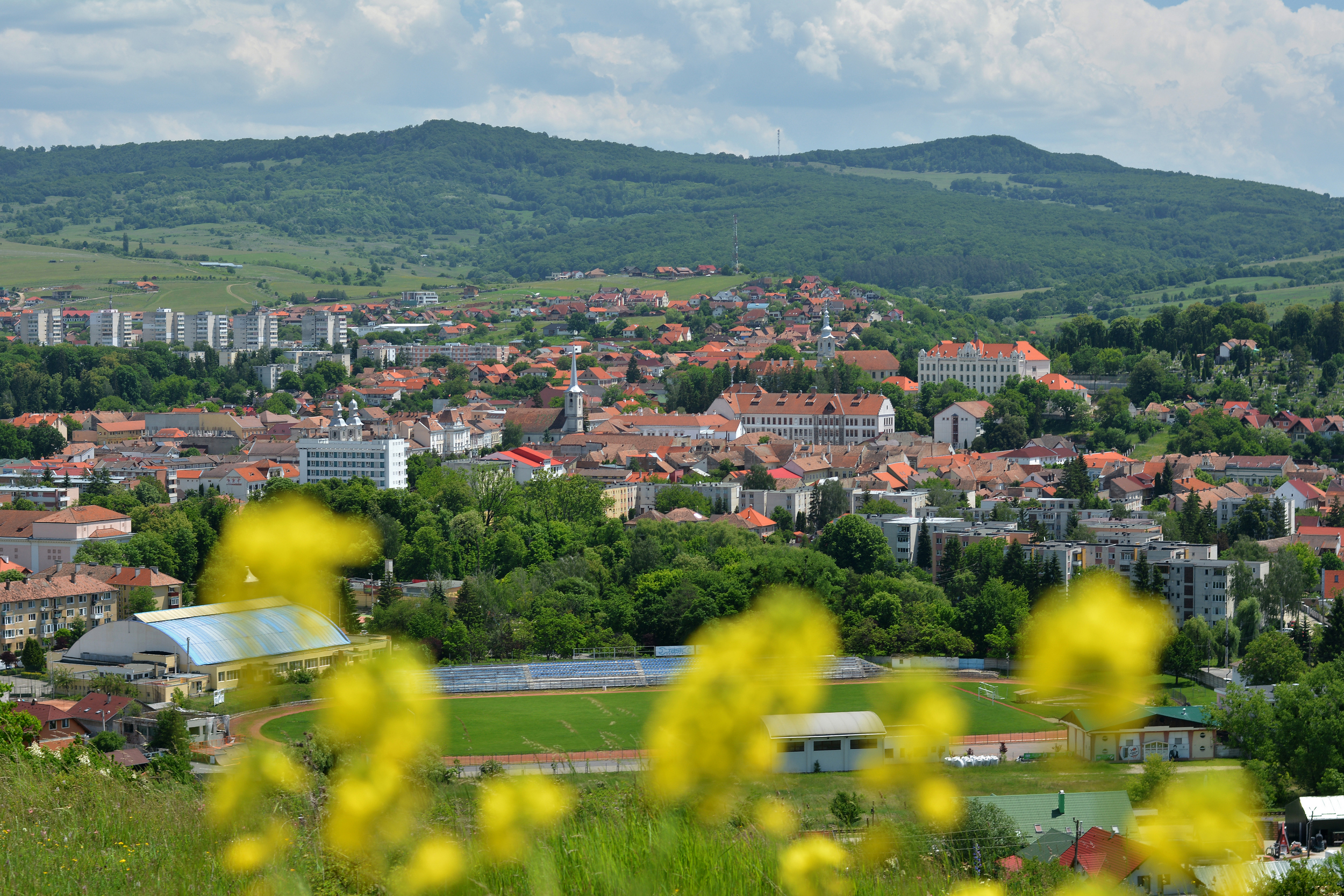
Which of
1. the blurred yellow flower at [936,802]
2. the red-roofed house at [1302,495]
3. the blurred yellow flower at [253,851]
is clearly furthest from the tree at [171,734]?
the red-roofed house at [1302,495]

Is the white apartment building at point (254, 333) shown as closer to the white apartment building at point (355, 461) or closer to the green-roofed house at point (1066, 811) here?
the white apartment building at point (355, 461)

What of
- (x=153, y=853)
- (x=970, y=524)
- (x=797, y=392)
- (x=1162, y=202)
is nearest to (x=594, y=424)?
(x=797, y=392)

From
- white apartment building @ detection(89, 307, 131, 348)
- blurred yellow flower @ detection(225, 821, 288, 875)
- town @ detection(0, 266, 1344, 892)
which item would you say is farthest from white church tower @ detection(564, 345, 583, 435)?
blurred yellow flower @ detection(225, 821, 288, 875)

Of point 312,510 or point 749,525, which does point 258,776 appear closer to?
Answer: point 312,510

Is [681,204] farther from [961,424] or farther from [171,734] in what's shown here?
[171,734]

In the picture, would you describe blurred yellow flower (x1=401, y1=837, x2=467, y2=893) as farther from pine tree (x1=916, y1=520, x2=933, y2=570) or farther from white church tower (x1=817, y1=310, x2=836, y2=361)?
white church tower (x1=817, y1=310, x2=836, y2=361)

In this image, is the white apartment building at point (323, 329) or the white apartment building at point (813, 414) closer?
the white apartment building at point (813, 414)

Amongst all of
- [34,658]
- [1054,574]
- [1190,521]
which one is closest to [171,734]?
[34,658]
